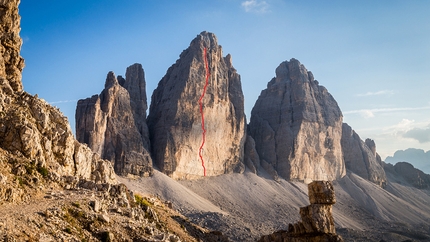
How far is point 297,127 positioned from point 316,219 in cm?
8590

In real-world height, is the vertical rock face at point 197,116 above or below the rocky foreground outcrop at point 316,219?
above

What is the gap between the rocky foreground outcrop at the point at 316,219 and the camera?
3056 cm

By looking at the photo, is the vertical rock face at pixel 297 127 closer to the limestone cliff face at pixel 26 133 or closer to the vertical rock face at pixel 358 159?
the vertical rock face at pixel 358 159

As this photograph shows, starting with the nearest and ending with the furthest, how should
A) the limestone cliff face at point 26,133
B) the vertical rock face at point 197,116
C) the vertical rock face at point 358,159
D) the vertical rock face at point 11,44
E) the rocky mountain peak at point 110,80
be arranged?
1. the limestone cliff face at point 26,133
2. the vertical rock face at point 11,44
3. the rocky mountain peak at point 110,80
4. the vertical rock face at point 197,116
5. the vertical rock face at point 358,159

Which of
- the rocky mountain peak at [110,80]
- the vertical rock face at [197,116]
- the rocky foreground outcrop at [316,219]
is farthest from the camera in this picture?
the vertical rock face at [197,116]

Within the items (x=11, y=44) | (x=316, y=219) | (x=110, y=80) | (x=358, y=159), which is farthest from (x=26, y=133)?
(x=358, y=159)

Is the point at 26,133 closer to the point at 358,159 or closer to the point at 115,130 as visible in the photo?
the point at 115,130

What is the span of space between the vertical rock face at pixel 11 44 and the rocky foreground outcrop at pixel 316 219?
22.5 metres

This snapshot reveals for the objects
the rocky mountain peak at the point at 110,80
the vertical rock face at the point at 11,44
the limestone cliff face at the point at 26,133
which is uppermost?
the rocky mountain peak at the point at 110,80

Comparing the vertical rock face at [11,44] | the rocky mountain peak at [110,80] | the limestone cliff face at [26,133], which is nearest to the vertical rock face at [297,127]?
the rocky mountain peak at [110,80]

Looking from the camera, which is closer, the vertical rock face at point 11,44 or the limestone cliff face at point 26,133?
the limestone cliff face at point 26,133

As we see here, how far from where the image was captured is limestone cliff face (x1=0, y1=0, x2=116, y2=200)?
66.6 ft

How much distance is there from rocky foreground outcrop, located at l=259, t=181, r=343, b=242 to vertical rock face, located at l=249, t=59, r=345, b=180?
7647 cm

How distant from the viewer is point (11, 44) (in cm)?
2509
